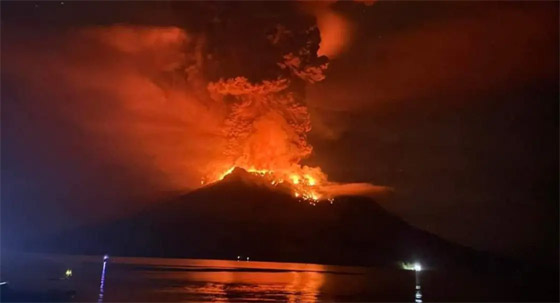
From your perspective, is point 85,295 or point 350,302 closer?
point 85,295

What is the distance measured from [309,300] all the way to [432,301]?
18.7 meters

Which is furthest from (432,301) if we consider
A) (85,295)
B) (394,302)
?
(85,295)

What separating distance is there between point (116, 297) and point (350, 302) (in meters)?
22.8

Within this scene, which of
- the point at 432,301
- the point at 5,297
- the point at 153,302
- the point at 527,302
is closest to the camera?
the point at 5,297

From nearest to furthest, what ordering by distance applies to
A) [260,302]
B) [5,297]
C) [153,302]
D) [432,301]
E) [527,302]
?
[5,297], [153,302], [260,302], [432,301], [527,302]

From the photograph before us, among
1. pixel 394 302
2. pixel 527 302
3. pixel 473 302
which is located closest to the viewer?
pixel 394 302

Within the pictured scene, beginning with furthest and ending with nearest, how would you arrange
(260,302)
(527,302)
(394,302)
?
(527,302) → (394,302) → (260,302)

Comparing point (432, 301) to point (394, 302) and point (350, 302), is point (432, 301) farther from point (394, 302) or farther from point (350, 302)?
point (350, 302)

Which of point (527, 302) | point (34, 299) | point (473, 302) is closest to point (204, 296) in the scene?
point (34, 299)

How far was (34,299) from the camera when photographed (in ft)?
141

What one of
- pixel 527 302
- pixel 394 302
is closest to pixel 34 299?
pixel 394 302

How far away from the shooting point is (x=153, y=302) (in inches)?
1944

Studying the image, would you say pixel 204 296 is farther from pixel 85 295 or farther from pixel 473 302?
pixel 473 302

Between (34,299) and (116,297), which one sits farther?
(116,297)
